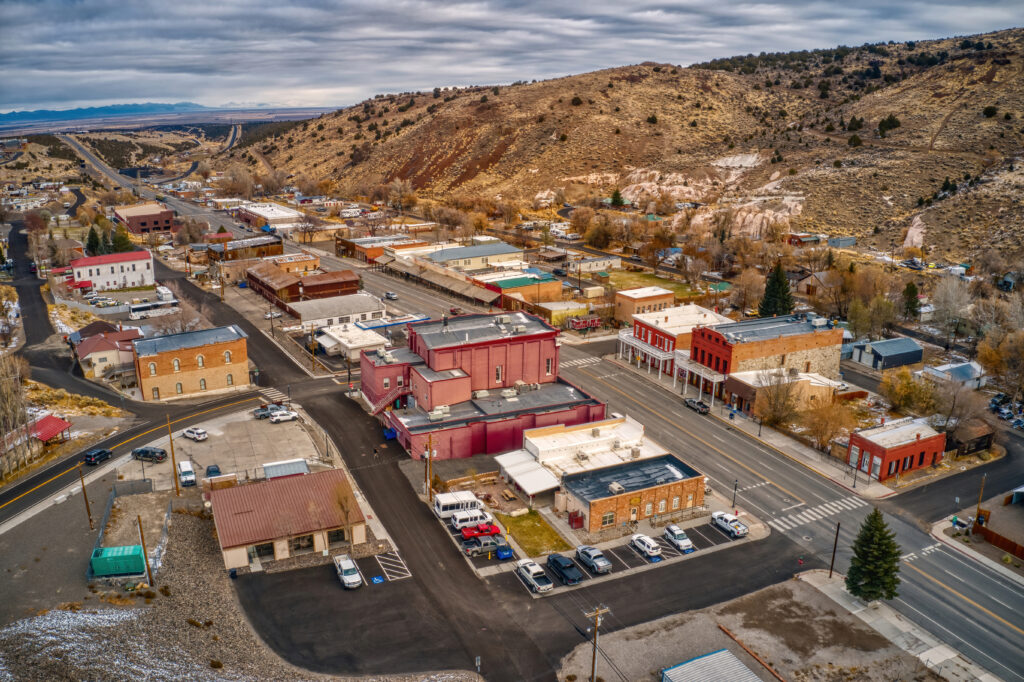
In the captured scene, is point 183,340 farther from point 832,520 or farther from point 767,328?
point 832,520

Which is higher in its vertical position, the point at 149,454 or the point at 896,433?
the point at 896,433

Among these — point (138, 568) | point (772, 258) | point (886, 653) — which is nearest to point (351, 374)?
point (138, 568)

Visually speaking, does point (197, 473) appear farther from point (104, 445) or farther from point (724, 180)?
point (724, 180)

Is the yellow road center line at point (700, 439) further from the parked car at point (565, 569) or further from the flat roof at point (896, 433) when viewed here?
the parked car at point (565, 569)

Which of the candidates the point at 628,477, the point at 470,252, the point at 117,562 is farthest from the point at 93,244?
the point at 628,477

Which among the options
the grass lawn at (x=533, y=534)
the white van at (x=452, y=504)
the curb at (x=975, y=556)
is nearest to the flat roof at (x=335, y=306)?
the white van at (x=452, y=504)
